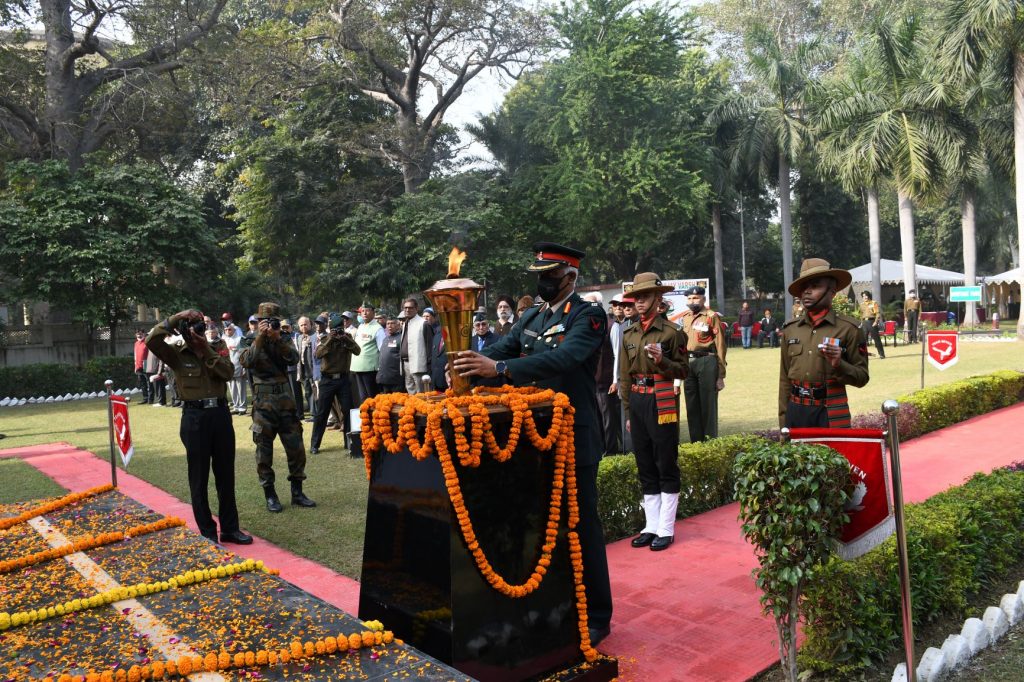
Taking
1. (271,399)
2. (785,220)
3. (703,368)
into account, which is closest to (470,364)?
(271,399)

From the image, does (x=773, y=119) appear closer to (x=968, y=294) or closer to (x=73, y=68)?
(x=968, y=294)

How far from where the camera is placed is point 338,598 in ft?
16.8

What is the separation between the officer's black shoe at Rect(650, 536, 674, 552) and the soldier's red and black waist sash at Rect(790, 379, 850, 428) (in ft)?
4.68

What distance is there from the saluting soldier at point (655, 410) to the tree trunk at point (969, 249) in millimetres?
35262

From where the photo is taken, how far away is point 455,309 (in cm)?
337

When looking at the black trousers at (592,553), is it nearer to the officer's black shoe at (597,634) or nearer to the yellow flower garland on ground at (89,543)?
the officer's black shoe at (597,634)

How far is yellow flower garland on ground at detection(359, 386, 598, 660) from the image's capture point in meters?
3.25

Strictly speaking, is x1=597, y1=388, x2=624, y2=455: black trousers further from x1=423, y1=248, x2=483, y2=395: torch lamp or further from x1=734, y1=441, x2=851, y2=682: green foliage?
x1=423, y1=248, x2=483, y2=395: torch lamp

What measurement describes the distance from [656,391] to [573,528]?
2.48 meters

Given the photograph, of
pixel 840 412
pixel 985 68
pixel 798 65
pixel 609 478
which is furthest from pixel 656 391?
pixel 798 65

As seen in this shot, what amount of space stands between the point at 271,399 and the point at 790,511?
5.52 metres

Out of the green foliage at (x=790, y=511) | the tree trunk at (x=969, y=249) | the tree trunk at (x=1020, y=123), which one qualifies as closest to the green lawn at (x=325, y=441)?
the green foliage at (x=790, y=511)

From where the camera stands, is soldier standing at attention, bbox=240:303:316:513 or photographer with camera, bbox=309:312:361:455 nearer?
soldier standing at attention, bbox=240:303:316:513

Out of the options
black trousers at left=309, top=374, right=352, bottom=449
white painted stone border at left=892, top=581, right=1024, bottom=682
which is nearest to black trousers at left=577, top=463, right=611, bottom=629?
white painted stone border at left=892, top=581, right=1024, bottom=682
